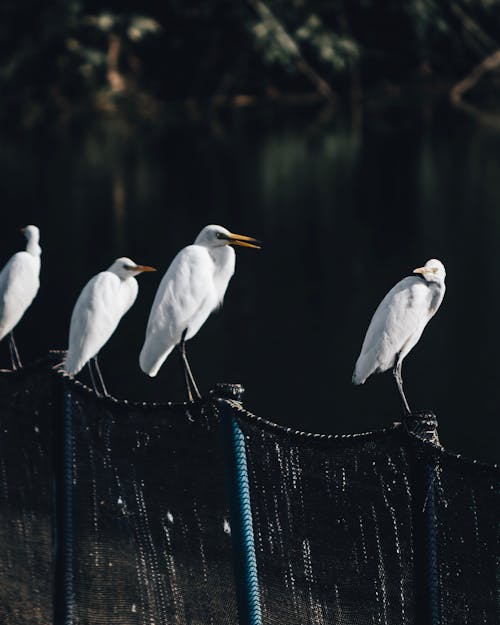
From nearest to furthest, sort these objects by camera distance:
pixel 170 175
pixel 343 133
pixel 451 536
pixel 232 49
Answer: pixel 451 536 < pixel 170 175 < pixel 343 133 < pixel 232 49

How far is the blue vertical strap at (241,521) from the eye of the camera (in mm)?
2846

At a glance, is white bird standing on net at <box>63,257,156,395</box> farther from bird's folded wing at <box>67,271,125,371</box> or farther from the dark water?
the dark water

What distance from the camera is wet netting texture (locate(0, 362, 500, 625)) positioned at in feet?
8.10

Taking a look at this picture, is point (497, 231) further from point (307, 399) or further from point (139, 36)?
point (139, 36)

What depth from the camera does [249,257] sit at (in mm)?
15867

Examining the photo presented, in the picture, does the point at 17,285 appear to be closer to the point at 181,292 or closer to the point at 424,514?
the point at 181,292

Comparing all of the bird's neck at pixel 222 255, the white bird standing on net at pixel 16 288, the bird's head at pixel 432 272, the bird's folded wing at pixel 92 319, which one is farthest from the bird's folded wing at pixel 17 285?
the bird's head at pixel 432 272

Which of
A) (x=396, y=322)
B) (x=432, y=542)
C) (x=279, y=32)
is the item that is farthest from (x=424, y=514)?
A: (x=279, y=32)

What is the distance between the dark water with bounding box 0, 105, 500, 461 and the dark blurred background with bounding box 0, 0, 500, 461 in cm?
4

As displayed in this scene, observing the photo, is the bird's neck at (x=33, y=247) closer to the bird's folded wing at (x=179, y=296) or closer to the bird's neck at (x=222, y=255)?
the bird's neck at (x=222, y=255)

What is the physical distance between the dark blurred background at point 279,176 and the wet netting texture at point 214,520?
5149 millimetres

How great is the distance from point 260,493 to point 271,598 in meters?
0.25

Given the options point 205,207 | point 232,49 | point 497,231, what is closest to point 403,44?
point 232,49

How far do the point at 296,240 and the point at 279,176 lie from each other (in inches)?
270
